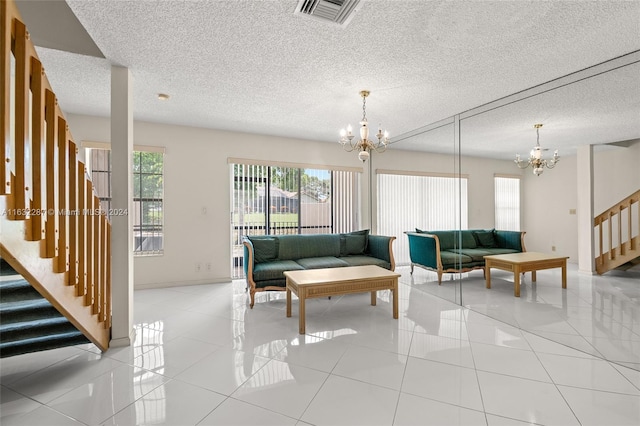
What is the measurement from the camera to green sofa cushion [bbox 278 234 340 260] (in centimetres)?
437

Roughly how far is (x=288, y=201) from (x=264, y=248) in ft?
5.01

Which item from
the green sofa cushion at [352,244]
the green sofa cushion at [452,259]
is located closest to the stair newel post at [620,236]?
the green sofa cushion at [452,259]

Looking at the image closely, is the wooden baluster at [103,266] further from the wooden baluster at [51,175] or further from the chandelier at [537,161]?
the chandelier at [537,161]

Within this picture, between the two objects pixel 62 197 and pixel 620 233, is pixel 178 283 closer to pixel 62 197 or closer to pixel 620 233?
pixel 62 197

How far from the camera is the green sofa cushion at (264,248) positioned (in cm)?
413

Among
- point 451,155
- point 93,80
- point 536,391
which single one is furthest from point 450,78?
point 93,80

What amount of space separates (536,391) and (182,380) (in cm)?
233

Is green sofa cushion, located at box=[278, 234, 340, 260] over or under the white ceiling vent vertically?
under

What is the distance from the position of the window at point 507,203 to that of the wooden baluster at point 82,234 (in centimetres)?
392

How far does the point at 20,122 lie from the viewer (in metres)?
1.38

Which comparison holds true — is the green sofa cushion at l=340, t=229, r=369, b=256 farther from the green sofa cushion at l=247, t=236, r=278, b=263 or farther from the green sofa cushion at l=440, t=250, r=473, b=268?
the green sofa cushion at l=440, t=250, r=473, b=268

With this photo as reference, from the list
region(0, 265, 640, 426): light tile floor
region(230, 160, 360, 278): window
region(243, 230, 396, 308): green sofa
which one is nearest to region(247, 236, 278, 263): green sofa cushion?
region(243, 230, 396, 308): green sofa

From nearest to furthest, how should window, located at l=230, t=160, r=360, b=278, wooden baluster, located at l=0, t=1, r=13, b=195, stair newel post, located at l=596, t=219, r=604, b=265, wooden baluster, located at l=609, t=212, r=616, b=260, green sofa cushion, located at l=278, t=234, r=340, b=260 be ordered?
wooden baluster, located at l=0, t=1, r=13, b=195 → wooden baluster, located at l=609, t=212, r=616, b=260 → stair newel post, located at l=596, t=219, r=604, b=265 → green sofa cushion, located at l=278, t=234, r=340, b=260 → window, located at l=230, t=160, r=360, b=278

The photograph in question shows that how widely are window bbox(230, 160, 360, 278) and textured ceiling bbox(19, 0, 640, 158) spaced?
1584 mm
